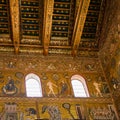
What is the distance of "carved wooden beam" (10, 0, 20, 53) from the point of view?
12023 millimetres

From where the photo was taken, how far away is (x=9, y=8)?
12.7m

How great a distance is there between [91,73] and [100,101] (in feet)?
5.76

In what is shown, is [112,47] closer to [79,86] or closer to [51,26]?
[79,86]

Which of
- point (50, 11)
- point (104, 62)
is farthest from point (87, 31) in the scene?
point (50, 11)

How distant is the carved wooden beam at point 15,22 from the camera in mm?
12023

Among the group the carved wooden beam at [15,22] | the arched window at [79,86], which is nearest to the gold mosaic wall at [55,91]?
the arched window at [79,86]

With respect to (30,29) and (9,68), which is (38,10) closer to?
(30,29)

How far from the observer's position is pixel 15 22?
12.7 meters

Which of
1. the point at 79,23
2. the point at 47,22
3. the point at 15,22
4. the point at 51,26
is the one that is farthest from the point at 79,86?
the point at 15,22

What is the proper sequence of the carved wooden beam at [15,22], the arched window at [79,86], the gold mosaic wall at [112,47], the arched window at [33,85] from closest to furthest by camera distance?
1. the carved wooden beam at [15,22]
2. the arched window at [33,85]
3. the gold mosaic wall at [112,47]
4. the arched window at [79,86]

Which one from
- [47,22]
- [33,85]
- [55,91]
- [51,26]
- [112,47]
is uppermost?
[51,26]

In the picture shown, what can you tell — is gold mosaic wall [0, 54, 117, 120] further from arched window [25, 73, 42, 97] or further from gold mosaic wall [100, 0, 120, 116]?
gold mosaic wall [100, 0, 120, 116]

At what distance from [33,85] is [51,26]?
9.56 ft

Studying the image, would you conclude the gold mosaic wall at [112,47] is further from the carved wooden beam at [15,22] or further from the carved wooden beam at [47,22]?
the carved wooden beam at [15,22]
